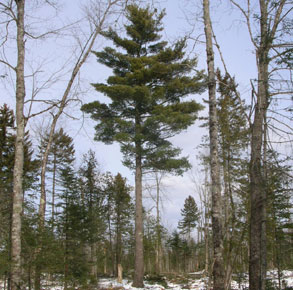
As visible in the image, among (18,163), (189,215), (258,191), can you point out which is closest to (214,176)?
(258,191)

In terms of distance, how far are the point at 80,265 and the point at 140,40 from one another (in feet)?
37.1

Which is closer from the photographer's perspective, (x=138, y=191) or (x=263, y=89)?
(x=263, y=89)

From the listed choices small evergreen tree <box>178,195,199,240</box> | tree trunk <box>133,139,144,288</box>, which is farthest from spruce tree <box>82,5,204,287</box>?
small evergreen tree <box>178,195,199,240</box>

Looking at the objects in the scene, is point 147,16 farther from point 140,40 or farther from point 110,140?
point 110,140

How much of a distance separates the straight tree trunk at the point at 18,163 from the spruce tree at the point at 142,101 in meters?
7.19

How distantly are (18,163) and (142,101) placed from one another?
938 cm

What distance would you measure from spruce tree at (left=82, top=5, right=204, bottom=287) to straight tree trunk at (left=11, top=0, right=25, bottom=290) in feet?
23.6

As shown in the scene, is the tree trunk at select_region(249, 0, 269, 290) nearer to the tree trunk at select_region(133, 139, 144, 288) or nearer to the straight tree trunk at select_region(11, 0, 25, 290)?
the straight tree trunk at select_region(11, 0, 25, 290)

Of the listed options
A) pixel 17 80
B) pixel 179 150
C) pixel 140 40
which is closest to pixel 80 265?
pixel 179 150

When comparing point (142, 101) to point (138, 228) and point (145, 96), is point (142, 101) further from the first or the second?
point (138, 228)

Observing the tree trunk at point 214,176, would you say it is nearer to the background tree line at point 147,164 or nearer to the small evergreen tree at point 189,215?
the background tree line at point 147,164

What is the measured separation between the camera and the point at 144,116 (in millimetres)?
15195

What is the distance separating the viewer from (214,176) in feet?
19.3

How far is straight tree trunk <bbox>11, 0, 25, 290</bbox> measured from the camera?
5526 mm
